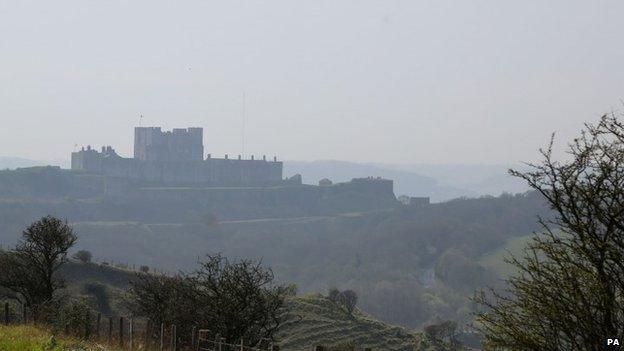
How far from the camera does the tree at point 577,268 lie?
16.1 meters

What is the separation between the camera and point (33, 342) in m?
21.2

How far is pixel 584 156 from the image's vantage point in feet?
56.4

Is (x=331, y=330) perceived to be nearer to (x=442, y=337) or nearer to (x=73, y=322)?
(x=442, y=337)

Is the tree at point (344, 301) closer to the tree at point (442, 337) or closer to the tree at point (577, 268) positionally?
the tree at point (442, 337)

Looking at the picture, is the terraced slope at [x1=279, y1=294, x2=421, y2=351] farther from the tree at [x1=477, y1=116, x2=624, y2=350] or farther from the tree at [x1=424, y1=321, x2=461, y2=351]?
the tree at [x1=477, y1=116, x2=624, y2=350]

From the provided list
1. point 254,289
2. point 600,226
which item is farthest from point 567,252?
point 254,289

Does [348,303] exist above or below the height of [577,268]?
below

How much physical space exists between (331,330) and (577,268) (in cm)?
8322

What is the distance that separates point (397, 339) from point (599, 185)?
85.4 metres

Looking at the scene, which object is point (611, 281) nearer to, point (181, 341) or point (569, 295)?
point (569, 295)

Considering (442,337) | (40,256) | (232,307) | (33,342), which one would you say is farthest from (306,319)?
(33,342)

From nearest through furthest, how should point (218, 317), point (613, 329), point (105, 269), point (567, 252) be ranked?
point (613, 329) < point (567, 252) < point (218, 317) < point (105, 269)

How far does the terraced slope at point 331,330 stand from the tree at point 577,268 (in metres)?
68.9

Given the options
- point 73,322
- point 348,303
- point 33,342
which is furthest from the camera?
point 348,303
